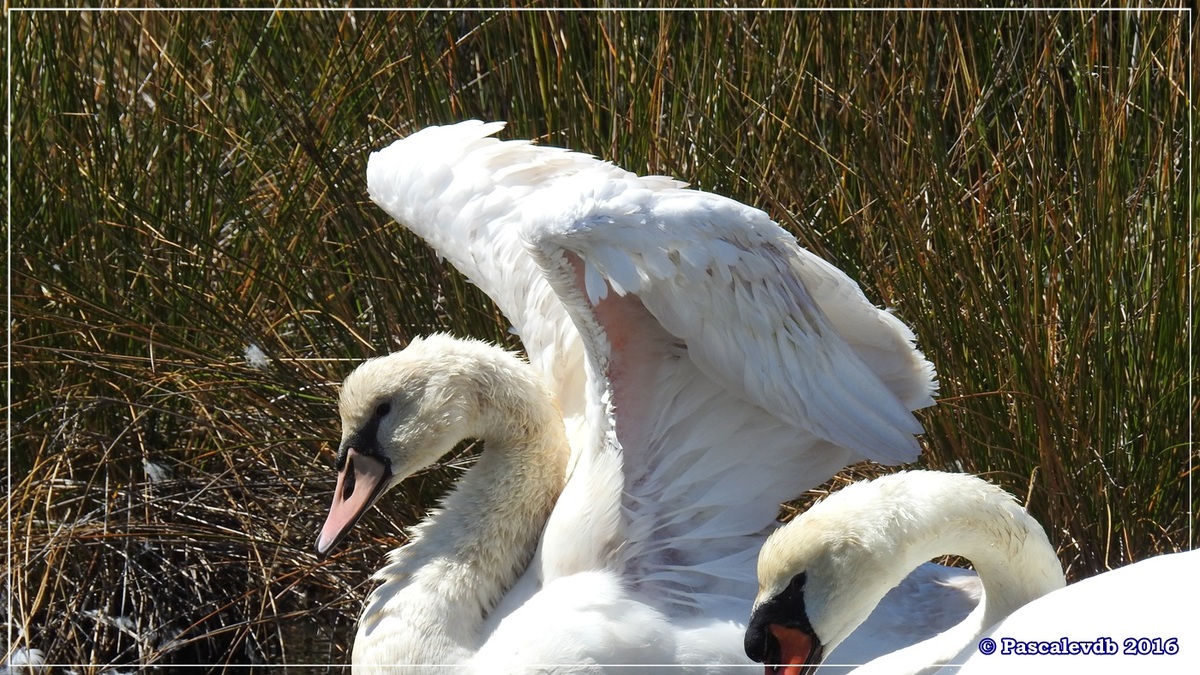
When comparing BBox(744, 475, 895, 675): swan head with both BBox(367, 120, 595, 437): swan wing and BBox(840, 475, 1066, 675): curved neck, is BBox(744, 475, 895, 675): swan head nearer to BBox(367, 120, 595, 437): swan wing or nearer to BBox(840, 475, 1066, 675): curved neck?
BBox(840, 475, 1066, 675): curved neck

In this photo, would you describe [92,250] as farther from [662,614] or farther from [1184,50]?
[1184,50]

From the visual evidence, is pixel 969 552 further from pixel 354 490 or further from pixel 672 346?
pixel 354 490

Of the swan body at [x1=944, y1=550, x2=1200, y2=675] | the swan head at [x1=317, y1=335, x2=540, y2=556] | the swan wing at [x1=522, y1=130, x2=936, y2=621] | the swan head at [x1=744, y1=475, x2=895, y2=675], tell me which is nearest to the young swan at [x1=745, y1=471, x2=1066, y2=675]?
the swan head at [x1=744, y1=475, x2=895, y2=675]

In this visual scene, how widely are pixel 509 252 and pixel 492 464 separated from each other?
1.38 feet

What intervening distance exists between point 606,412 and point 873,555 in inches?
26.5

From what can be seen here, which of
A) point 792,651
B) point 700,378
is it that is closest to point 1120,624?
point 792,651

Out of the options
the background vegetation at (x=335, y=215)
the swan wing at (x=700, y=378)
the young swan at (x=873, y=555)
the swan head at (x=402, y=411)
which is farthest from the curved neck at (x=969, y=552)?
the swan head at (x=402, y=411)

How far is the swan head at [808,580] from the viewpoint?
2307 millimetres

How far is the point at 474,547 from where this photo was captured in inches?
119

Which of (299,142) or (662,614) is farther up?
(299,142)

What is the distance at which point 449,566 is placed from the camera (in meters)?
2.99

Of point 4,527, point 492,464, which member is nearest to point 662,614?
point 492,464

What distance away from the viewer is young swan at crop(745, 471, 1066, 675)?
2.31m

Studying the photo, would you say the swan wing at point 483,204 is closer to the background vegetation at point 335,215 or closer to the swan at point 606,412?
the swan at point 606,412
